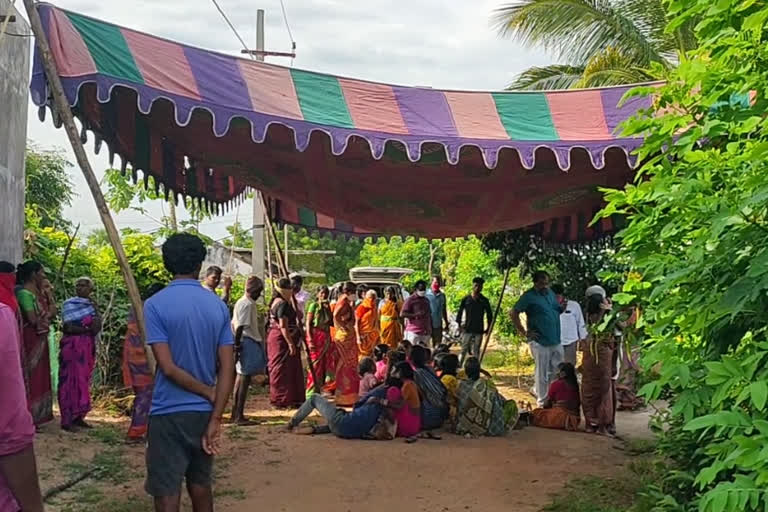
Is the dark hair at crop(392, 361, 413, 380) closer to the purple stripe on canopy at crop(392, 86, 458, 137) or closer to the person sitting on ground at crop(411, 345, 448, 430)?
the person sitting on ground at crop(411, 345, 448, 430)

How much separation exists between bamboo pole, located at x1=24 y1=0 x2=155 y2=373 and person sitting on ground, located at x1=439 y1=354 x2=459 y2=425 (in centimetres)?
370

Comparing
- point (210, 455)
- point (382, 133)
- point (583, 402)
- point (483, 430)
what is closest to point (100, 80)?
point (382, 133)

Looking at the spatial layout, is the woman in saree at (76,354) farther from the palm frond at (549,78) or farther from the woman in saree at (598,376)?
the palm frond at (549,78)

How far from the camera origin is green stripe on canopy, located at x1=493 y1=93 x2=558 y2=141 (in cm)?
542

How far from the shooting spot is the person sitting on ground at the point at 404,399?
6.67 m

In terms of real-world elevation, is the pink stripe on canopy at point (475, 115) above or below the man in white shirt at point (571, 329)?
above

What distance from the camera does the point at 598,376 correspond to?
693 centimetres

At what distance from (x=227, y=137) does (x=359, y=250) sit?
1414 inches

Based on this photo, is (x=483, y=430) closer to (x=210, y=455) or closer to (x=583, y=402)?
(x=583, y=402)

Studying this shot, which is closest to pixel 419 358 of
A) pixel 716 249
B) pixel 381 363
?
pixel 381 363

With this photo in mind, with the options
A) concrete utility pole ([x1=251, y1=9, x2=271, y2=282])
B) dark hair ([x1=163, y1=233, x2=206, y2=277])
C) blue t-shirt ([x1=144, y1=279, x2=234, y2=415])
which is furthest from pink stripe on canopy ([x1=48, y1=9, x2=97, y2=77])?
concrete utility pole ([x1=251, y1=9, x2=271, y2=282])

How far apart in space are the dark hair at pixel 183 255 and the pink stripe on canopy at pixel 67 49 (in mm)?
1479

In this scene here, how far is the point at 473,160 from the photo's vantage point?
5.77 m

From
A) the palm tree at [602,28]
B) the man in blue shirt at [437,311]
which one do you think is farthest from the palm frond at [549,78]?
the man in blue shirt at [437,311]
